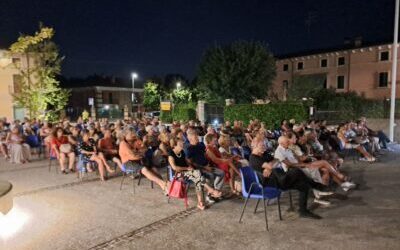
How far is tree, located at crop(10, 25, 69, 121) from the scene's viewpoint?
729 inches

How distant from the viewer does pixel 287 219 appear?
17.2 feet

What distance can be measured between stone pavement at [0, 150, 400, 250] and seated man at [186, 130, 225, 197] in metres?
0.49

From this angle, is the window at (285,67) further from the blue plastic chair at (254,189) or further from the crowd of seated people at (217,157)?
the blue plastic chair at (254,189)

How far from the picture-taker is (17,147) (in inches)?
424

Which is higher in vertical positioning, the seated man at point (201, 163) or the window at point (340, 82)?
the window at point (340, 82)

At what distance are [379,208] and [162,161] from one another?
473cm

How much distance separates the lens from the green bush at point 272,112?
1858cm

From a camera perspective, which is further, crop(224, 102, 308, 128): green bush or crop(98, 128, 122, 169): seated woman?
crop(224, 102, 308, 128): green bush

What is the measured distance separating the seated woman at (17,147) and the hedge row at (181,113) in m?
14.2

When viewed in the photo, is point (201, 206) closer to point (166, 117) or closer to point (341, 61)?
point (166, 117)

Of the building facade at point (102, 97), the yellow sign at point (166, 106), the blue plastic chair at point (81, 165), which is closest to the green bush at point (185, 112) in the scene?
the yellow sign at point (166, 106)

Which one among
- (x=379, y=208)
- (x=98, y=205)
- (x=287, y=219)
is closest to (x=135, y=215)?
(x=98, y=205)

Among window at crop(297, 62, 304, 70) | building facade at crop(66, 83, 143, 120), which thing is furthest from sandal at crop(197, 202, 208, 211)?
building facade at crop(66, 83, 143, 120)

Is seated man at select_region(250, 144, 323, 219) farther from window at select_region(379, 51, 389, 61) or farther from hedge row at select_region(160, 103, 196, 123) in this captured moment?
window at select_region(379, 51, 389, 61)
